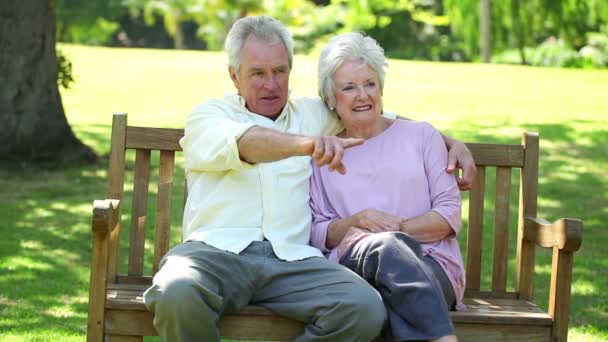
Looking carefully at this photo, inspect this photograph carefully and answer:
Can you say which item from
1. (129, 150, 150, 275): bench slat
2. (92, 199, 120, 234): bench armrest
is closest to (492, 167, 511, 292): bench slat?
(129, 150, 150, 275): bench slat

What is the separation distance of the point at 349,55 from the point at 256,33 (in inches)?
15.5

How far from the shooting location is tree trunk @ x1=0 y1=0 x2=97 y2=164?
9.28 m

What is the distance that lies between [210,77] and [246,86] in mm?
12578

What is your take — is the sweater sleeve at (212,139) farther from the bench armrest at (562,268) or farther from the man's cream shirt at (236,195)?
the bench armrest at (562,268)

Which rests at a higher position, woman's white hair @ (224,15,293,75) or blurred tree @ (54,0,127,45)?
blurred tree @ (54,0,127,45)

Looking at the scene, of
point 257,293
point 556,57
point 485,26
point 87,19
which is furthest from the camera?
point 87,19

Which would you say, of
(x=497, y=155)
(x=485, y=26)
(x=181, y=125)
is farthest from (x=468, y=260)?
(x=485, y=26)

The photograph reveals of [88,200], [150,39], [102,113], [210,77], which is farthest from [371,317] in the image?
[150,39]

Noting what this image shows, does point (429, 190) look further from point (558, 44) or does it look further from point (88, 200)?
point (558, 44)

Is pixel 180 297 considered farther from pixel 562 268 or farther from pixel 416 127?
pixel 562 268

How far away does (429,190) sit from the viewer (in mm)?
4117

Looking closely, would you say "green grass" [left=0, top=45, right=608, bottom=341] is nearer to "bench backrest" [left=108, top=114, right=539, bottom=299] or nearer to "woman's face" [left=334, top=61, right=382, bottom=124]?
"bench backrest" [left=108, top=114, right=539, bottom=299]

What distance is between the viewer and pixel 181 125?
12195 millimetres

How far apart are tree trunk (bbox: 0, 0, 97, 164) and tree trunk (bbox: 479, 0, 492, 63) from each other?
1544 centimetres
